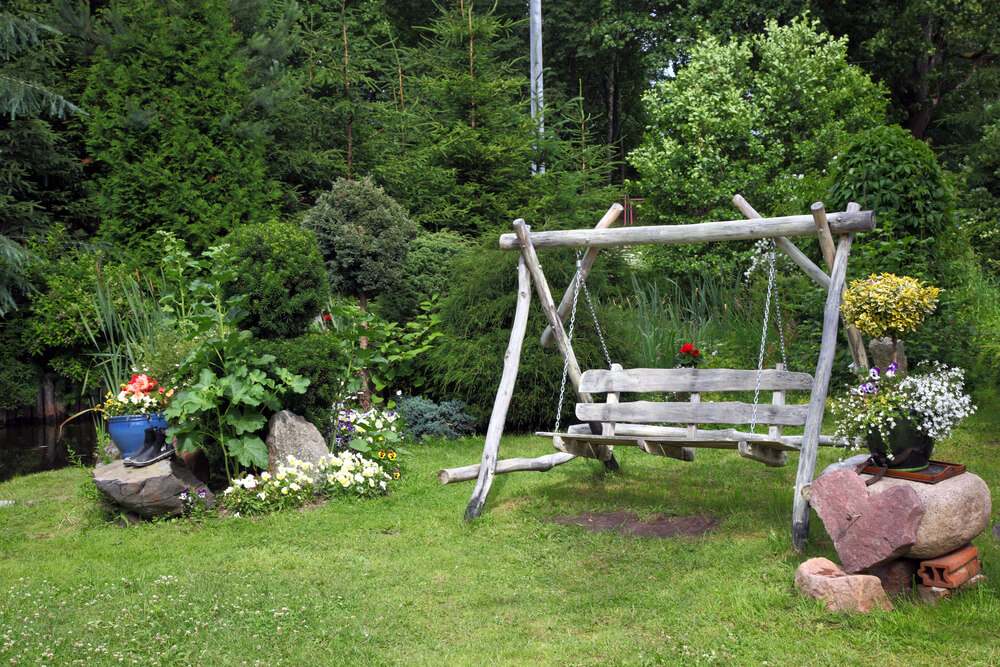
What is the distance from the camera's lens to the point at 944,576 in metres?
4.35

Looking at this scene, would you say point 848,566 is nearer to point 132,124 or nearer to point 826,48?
point 132,124

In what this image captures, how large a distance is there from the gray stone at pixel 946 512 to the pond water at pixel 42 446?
7493mm

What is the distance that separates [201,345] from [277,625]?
9.88 feet

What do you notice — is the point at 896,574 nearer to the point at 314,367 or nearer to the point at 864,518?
the point at 864,518

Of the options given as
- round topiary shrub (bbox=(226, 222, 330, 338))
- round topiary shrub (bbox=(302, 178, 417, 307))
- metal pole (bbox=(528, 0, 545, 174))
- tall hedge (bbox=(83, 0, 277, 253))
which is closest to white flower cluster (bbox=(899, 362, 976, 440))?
round topiary shrub (bbox=(226, 222, 330, 338))

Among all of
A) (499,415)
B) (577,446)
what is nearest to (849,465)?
(577,446)

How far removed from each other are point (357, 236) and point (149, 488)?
404cm

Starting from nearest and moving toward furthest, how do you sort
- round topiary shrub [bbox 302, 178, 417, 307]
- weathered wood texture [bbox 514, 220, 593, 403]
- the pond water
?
weathered wood texture [bbox 514, 220, 593, 403] < the pond water < round topiary shrub [bbox 302, 178, 417, 307]

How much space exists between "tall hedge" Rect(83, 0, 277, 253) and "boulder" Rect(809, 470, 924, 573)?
8.42m

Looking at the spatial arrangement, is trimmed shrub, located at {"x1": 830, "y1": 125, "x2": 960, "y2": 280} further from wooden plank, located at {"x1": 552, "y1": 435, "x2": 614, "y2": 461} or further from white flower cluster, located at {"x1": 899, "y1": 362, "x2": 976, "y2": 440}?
white flower cluster, located at {"x1": 899, "y1": 362, "x2": 976, "y2": 440}

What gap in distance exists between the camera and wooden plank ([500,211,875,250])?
5684mm

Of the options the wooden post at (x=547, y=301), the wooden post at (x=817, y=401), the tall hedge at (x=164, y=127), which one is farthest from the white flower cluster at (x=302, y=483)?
the tall hedge at (x=164, y=127)

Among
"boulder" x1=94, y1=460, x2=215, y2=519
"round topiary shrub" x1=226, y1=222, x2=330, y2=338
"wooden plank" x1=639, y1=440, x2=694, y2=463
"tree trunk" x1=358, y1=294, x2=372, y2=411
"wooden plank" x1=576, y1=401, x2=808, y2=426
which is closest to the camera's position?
"wooden plank" x1=639, y1=440, x2=694, y2=463

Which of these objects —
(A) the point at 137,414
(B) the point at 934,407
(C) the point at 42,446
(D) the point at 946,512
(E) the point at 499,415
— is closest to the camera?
(D) the point at 946,512
